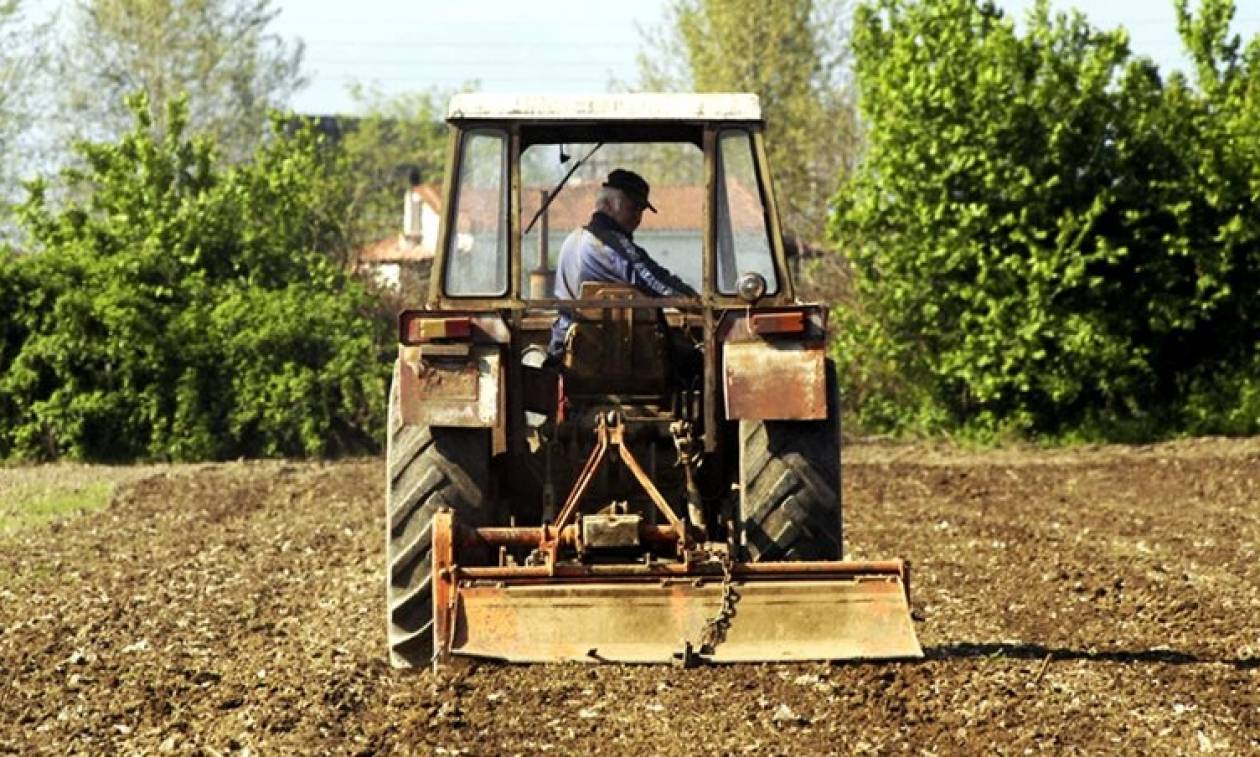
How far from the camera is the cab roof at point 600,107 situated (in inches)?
349

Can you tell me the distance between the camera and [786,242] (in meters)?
9.46

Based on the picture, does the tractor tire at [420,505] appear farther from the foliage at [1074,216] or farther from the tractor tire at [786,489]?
the foliage at [1074,216]

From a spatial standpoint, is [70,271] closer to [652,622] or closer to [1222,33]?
[1222,33]

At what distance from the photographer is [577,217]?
9250mm

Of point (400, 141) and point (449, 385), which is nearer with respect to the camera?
point (449, 385)

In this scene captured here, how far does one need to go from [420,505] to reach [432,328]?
2.41 ft

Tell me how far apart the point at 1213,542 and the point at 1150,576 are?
7.87 ft

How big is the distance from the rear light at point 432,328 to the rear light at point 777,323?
3.69 ft

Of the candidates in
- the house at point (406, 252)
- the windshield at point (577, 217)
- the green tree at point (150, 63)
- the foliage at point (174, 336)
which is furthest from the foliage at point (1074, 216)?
the green tree at point (150, 63)

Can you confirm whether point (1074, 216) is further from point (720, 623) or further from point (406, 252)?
point (406, 252)

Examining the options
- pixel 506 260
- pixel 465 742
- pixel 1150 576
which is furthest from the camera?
pixel 1150 576

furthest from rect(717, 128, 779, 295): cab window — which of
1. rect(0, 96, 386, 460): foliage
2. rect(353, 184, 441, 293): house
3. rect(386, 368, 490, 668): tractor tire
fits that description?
rect(0, 96, 386, 460): foliage

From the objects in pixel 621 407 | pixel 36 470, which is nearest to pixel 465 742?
pixel 621 407

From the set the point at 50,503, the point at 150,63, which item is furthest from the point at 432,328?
the point at 150,63
